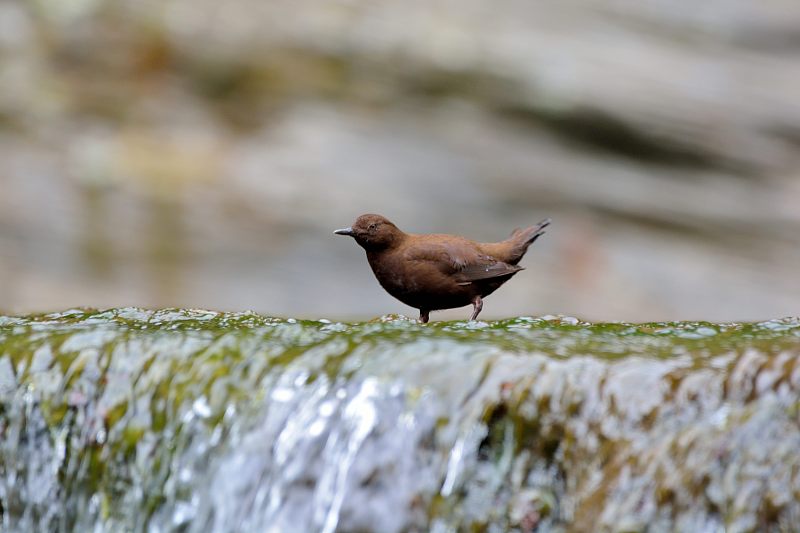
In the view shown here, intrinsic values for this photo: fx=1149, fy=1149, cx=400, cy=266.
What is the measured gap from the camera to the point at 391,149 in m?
12.6

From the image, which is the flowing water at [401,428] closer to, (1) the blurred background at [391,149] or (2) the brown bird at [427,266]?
(2) the brown bird at [427,266]

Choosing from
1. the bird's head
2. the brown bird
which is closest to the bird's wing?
the brown bird

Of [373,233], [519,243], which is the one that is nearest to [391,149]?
[519,243]

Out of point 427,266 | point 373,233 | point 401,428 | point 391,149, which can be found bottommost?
point 401,428

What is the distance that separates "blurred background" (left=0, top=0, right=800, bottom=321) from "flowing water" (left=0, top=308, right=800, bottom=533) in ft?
23.4

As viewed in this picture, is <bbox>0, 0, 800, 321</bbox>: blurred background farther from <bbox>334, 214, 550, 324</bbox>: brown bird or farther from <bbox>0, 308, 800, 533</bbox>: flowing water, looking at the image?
<bbox>0, 308, 800, 533</bbox>: flowing water

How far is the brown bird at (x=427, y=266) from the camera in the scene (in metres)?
5.70

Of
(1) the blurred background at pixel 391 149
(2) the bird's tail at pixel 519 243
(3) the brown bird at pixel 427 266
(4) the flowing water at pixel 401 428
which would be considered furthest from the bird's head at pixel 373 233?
(1) the blurred background at pixel 391 149

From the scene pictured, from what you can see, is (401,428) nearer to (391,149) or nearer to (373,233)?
(373,233)

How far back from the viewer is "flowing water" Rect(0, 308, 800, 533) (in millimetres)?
3535

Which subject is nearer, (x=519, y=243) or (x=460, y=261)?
(x=460, y=261)

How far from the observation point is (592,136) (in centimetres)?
1259

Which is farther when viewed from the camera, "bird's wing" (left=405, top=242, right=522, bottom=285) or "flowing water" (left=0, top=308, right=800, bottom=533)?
"bird's wing" (left=405, top=242, right=522, bottom=285)

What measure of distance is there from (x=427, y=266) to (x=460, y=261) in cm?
18
